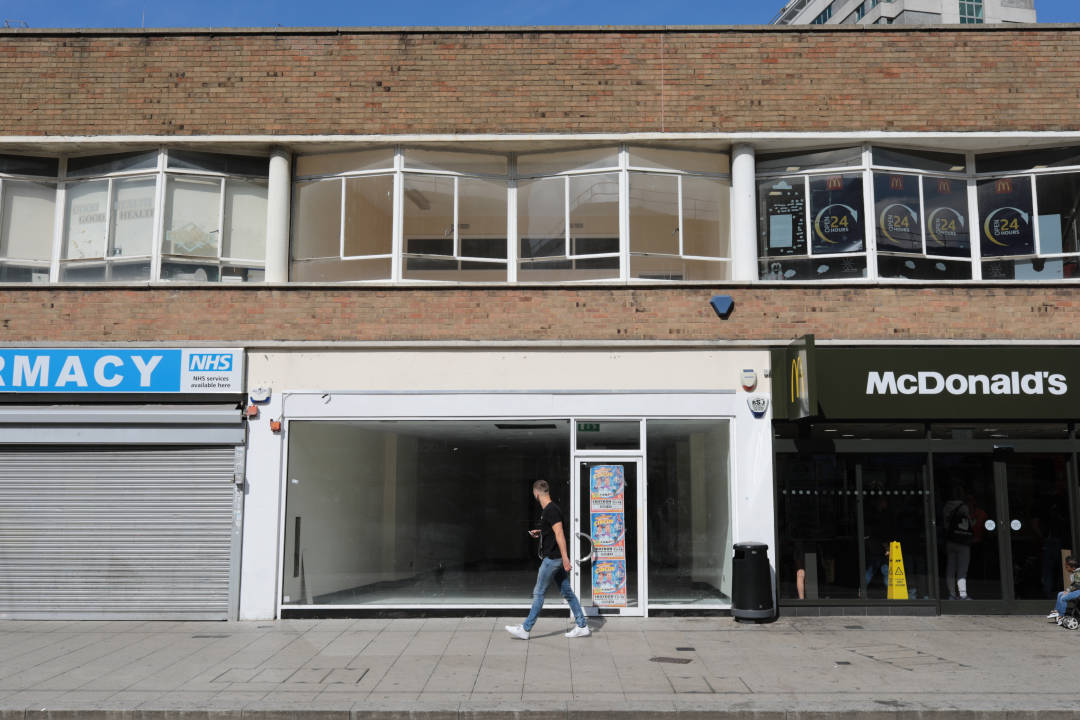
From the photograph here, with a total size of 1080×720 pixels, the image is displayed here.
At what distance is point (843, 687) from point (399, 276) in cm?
731

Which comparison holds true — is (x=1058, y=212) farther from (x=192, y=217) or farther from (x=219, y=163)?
(x=192, y=217)

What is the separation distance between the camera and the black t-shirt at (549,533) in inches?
391

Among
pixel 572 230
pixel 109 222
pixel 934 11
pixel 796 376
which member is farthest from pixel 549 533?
pixel 934 11

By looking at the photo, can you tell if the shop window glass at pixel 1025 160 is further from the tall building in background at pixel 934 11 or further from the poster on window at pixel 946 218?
the tall building in background at pixel 934 11

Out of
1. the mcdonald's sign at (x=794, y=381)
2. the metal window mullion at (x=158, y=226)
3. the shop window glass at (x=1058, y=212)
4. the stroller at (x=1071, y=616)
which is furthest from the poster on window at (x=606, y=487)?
the shop window glass at (x=1058, y=212)

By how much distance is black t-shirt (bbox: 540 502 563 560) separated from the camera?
993cm

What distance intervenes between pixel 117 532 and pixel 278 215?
445 cm

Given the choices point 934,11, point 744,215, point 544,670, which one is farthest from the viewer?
point 934,11

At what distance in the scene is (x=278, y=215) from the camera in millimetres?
12695

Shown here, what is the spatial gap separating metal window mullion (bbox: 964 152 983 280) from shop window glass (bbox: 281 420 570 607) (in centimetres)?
578

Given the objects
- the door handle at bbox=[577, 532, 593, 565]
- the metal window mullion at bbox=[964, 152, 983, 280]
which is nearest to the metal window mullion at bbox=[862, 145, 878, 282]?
the metal window mullion at bbox=[964, 152, 983, 280]

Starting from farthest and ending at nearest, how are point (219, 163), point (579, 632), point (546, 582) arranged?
point (219, 163)
point (579, 632)
point (546, 582)

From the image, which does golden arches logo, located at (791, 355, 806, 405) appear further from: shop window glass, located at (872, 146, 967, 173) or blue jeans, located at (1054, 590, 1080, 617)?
blue jeans, located at (1054, 590, 1080, 617)

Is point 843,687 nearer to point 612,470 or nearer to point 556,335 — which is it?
point 612,470
